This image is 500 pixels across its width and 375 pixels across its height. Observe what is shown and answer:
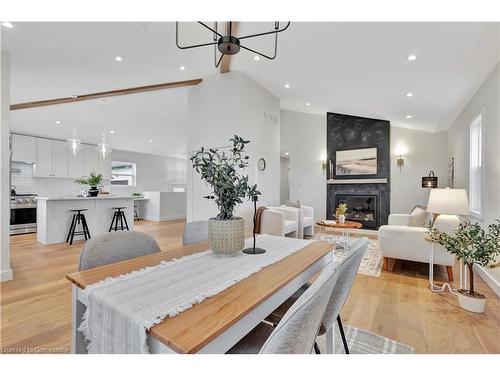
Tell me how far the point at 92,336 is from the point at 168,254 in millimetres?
Answer: 582

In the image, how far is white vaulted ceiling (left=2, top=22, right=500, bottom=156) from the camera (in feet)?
8.48

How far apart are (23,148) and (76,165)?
120 cm

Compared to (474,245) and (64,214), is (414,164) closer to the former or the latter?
(474,245)

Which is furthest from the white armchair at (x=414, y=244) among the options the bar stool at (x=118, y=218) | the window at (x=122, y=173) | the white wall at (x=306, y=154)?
the window at (x=122, y=173)

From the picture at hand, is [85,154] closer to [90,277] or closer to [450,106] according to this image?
[90,277]

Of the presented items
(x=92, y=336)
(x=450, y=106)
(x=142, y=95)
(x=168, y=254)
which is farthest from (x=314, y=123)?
(x=92, y=336)

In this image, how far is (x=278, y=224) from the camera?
4309 millimetres

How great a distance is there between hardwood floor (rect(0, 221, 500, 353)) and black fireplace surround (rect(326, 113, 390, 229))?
9.43 feet

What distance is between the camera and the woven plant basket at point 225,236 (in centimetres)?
135

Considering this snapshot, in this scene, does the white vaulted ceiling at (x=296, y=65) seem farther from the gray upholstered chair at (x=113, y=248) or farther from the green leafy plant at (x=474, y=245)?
the gray upholstered chair at (x=113, y=248)

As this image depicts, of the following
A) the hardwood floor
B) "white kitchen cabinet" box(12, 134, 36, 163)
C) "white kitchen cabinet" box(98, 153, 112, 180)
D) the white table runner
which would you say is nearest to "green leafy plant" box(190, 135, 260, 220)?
the white table runner

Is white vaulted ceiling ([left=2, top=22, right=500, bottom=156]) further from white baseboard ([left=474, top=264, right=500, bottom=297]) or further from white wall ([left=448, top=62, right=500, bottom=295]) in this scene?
white baseboard ([left=474, top=264, right=500, bottom=297])

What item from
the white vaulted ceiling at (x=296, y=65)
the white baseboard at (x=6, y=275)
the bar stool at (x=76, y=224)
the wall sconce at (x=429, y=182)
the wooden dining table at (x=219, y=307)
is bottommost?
the white baseboard at (x=6, y=275)

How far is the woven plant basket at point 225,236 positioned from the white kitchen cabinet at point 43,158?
703 centimetres
